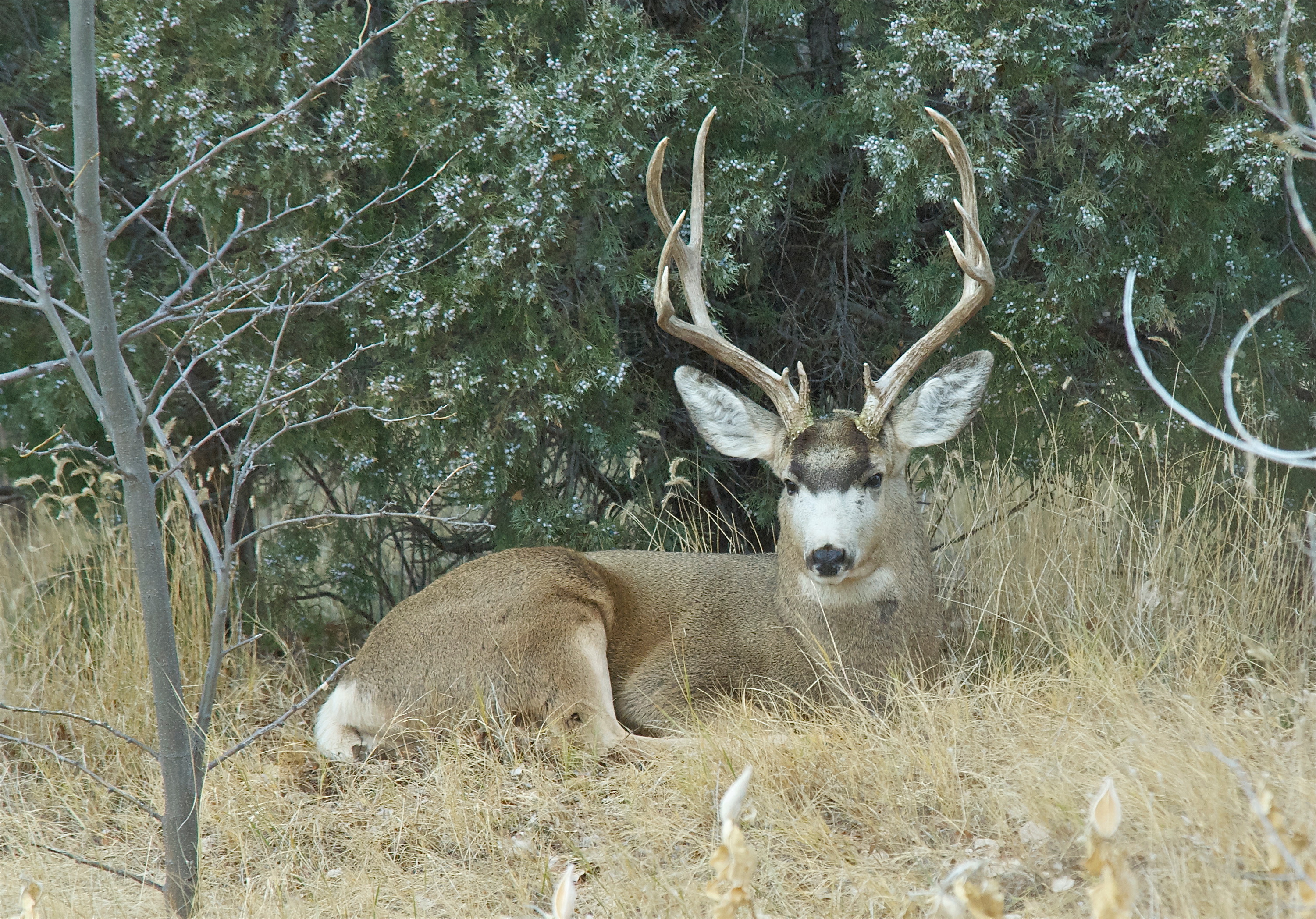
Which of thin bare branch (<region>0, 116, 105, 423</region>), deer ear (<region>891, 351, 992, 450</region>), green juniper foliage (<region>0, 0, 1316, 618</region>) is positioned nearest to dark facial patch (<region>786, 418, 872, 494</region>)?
deer ear (<region>891, 351, 992, 450</region>)

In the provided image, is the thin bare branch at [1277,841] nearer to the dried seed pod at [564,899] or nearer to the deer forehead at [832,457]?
the dried seed pod at [564,899]

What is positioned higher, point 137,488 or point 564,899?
point 137,488

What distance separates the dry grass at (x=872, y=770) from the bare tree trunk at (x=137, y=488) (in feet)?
1.30

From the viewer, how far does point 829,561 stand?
4.15 meters

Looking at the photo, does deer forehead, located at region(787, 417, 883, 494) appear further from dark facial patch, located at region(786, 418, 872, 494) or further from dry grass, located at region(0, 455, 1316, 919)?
dry grass, located at region(0, 455, 1316, 919)

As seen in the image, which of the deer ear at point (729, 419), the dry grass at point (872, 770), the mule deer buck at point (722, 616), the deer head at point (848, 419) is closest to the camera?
the dry grass at point (872, 770)

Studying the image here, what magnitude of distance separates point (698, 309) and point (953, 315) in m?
0.99

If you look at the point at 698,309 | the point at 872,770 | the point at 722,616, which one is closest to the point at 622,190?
the point at 698,309

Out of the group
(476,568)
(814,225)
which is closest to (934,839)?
(476,568)

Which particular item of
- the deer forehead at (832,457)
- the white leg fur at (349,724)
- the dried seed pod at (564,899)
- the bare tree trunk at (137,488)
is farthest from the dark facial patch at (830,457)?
the dried seed pod at (564,899)

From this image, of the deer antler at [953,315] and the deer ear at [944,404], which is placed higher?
the deer antler at [953,315]

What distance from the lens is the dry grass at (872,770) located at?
9.89ft

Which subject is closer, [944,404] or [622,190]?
[944,404]

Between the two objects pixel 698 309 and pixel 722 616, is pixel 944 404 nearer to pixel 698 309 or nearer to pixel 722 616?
pixel 698 309
